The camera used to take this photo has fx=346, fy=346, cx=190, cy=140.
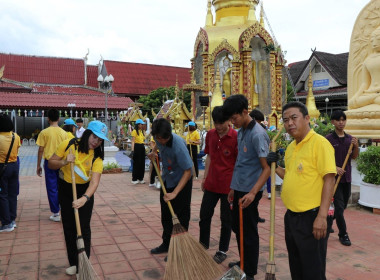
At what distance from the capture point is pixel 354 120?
29.0 ft

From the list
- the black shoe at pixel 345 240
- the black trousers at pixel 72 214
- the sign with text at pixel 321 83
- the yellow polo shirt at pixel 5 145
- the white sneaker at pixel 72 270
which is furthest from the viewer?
the sign with text at pixel 321 83

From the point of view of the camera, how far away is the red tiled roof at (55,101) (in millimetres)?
22828

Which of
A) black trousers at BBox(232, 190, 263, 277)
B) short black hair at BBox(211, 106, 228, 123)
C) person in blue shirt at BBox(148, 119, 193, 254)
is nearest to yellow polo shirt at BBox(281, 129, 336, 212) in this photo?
black trousers at BBox(232, 190, 263, 277)

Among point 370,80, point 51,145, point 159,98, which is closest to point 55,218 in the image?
point 51,145

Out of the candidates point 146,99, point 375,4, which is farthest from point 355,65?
point 146,99

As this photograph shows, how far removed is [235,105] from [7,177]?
141 inches

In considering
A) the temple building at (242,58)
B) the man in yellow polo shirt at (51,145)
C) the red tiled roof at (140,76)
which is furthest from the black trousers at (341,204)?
the red tiled roof at (140,76)

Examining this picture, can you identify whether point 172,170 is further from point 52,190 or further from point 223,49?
point 223,49

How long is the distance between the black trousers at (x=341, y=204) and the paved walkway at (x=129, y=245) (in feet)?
0.70

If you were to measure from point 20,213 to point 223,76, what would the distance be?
14876 millimetres

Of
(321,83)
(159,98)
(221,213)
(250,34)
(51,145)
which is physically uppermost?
(250,34)

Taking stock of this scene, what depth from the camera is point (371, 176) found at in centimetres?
582

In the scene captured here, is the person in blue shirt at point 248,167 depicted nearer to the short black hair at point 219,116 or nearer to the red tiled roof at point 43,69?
the short black hair at point 219,116

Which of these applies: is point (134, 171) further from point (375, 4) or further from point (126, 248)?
point (375, 4)
